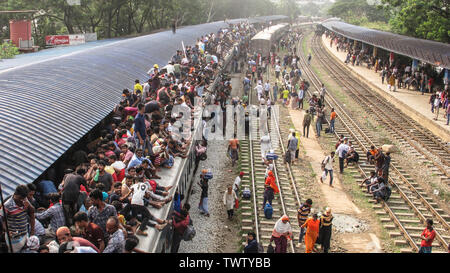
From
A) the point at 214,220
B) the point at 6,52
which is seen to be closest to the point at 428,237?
the point at 214,220

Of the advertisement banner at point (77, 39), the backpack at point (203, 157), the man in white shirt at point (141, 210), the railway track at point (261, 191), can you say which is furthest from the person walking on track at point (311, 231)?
the advertisement banner at point (77, 39)

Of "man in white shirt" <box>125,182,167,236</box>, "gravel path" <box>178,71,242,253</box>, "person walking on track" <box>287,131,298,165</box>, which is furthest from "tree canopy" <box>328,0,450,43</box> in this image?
"man in white shirt" <box>125,182,167,236</box>

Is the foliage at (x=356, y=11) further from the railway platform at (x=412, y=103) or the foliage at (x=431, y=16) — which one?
the railway platform at (x=412, y=103)

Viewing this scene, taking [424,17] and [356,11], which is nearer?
[424,17]

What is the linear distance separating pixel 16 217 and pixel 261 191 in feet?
30.9

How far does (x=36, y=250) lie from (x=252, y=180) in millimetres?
9622

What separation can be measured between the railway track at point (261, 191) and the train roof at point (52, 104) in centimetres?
526

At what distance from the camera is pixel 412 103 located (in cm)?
2461

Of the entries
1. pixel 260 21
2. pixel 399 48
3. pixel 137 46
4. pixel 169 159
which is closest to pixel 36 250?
pixel 169 159

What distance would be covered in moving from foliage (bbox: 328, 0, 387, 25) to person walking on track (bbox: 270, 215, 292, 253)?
84.1 metres

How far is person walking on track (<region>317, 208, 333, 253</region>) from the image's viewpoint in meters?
10.2

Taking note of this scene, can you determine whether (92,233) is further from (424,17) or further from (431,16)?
(424,17)

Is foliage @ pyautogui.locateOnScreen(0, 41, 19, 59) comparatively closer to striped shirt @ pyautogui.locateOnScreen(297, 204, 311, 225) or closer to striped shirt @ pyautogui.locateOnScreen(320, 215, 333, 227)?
striped shirt @ pyautogui.locateOnScreen(297, 204, 311, 225)
